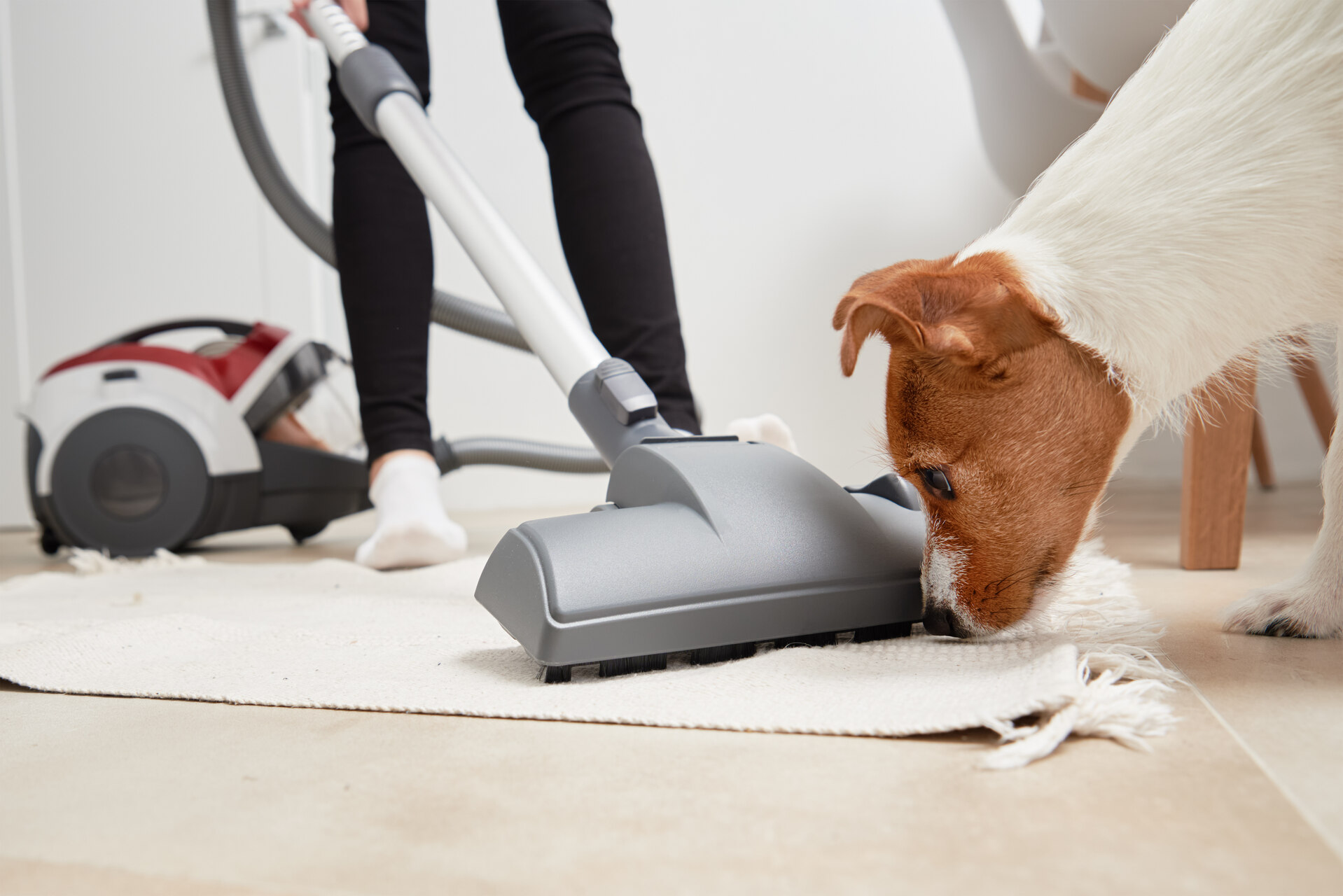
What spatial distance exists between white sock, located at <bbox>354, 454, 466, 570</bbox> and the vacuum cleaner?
0.43 metres

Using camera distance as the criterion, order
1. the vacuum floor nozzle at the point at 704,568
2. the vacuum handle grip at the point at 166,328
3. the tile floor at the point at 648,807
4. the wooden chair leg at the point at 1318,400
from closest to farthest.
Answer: the tile floor at the point at 648,807 < the vacuum floor nozzle at the point at 704,568 < the vacuum handle grip at the point at 166,328 < the wooden chair leg at the point at 1318,400

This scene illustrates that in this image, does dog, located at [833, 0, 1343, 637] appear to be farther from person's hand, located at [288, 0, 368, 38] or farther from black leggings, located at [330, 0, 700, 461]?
person's hand, located at [288, 0, 368, 38]

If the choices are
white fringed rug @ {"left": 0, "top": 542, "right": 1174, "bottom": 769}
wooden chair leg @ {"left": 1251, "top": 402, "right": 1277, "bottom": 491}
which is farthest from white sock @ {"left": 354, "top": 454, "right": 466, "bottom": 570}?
wooden chair leg @ {"left": 1251, "top": 402, "right": 1277, "bottom": 491}

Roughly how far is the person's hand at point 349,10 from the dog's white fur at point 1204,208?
1009 millimetres

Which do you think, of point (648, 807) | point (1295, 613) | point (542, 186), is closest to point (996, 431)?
point (1295, 613)

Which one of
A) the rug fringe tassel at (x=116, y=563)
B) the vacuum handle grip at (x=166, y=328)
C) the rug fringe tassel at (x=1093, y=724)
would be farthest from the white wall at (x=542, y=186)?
the rug fringe tassel at (x=1093, y=724)

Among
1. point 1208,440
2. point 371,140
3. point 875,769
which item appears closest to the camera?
point 875,769

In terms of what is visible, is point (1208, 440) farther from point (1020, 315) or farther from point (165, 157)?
point (165, 157)

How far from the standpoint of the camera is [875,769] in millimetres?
512

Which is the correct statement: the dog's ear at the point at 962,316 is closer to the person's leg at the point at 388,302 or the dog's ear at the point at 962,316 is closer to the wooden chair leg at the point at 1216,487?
the wooden chair leg at the point at 1216,487

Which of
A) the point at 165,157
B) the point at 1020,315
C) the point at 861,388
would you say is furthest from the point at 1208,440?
the point at 165,157

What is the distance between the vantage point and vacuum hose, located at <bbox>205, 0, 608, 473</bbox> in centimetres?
176

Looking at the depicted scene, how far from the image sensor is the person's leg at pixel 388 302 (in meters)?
1.39

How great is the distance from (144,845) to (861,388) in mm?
2564
